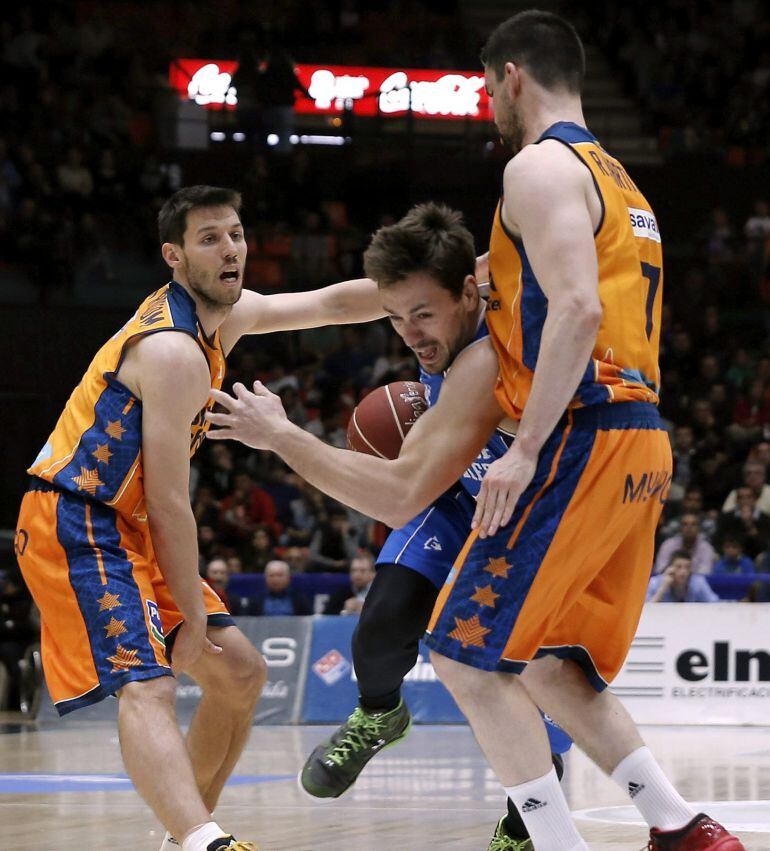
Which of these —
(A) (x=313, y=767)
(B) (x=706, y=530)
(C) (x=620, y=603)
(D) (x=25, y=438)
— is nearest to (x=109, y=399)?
(A) (x=313, y=767)

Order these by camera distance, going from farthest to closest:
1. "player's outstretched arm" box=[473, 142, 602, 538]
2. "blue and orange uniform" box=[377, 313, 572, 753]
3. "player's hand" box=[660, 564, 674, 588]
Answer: "player's hand" box=[660, 564, 674, 588], "blue and orange uniform" box=[377, 313, 572, 753], "player's outstretched arm" box=[473, 142, 602, 538]

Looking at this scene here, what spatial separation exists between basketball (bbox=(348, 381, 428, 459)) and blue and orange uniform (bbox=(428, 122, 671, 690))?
2.48 feet

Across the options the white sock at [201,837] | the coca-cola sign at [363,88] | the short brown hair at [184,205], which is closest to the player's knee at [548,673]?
the white sock at [201,837]

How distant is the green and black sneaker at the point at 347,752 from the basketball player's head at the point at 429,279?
129cm

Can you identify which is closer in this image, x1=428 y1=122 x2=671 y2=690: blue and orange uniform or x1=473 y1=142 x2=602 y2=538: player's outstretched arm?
x1=473 y1=142 x2=602 y2=538: player's outstretched arm

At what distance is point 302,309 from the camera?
5.12m

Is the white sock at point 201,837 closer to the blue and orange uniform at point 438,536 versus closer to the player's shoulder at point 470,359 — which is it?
the blue and orange uniform at point 438,536

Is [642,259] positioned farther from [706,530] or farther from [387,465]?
[706,530]

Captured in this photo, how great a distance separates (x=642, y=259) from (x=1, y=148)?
14669mm

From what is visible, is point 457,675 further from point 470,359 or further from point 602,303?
point 602,303

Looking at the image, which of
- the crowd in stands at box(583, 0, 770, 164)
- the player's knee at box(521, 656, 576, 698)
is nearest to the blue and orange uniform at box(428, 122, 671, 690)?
the player's knee at box(521, 656, 576, 698)

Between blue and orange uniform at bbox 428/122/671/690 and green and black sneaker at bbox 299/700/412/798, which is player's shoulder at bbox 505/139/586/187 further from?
green and black sneaker at bbox 299/700/412/798

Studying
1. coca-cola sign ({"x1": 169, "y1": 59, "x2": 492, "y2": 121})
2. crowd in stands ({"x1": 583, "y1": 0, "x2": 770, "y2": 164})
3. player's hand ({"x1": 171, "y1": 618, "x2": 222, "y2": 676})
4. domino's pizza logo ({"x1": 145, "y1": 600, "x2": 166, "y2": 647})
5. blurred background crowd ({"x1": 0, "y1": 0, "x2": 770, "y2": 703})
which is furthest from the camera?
crowd in stands ({"x1": 583, "y1": 0, "x2": 770, "y2": 164})

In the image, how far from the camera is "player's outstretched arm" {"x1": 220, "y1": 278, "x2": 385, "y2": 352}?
197 inches
